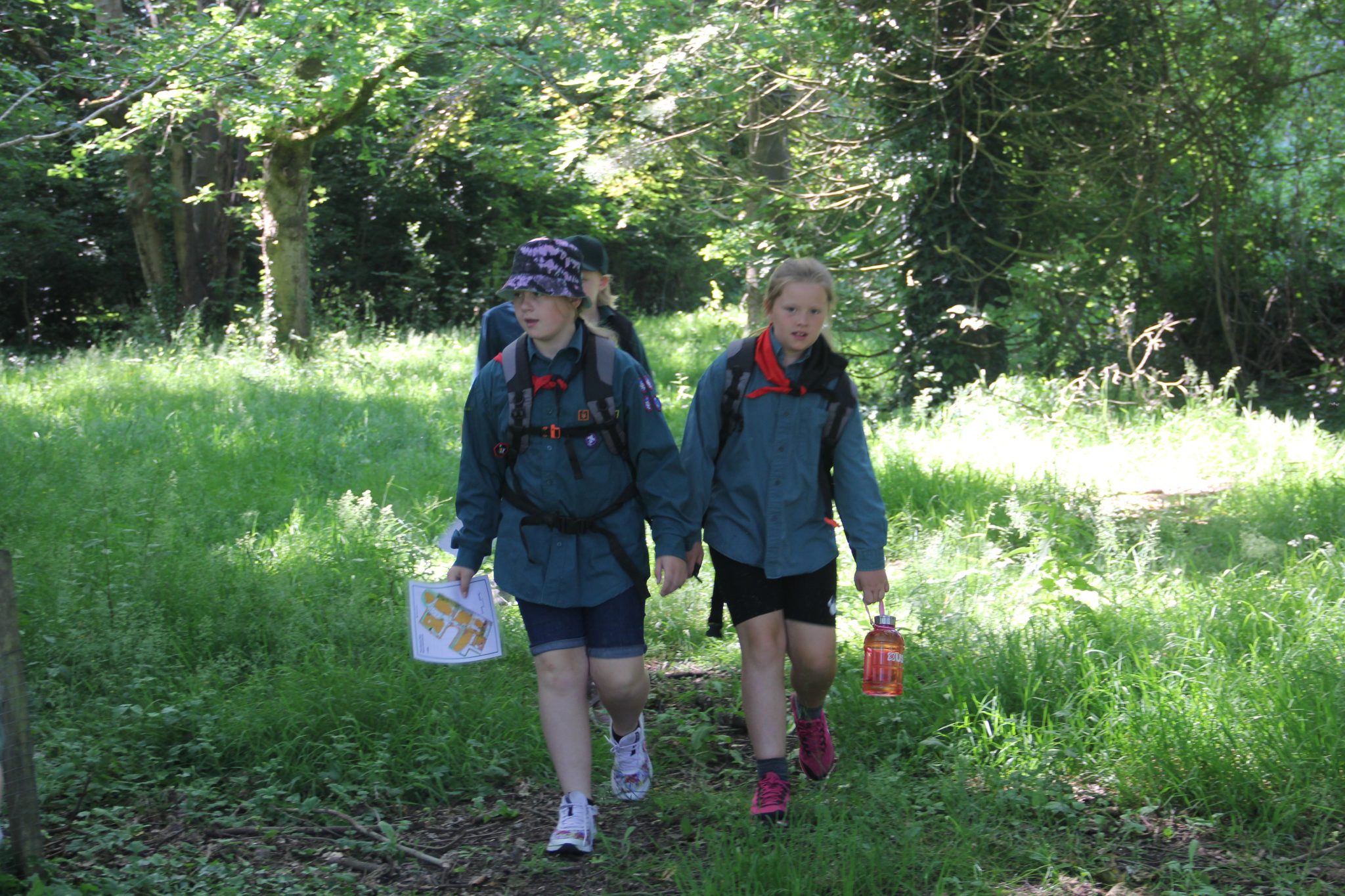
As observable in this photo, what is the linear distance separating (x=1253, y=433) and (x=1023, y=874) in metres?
6.78

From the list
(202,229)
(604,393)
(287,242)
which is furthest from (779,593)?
(202,229)

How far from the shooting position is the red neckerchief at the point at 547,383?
11.8ft

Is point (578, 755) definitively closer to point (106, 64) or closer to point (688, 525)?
point (688, 525)

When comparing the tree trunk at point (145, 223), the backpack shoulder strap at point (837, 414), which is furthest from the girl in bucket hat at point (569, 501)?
the tree trunk at point (145, 223)

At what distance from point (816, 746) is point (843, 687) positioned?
2.42 feet

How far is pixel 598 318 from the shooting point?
177 inches

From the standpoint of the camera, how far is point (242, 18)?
12.2m

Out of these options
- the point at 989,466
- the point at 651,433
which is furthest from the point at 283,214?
the point at 651,433

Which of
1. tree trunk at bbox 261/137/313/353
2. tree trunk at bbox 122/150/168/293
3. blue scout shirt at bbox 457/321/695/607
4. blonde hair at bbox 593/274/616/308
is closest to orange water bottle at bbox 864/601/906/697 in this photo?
blue scout shirt at bbox 457/321/695/607

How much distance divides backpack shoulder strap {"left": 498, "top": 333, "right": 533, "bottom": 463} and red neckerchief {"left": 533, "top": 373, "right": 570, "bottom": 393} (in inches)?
0.6

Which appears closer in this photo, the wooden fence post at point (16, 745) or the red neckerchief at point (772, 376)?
the wooden fence post at point (16, 745)

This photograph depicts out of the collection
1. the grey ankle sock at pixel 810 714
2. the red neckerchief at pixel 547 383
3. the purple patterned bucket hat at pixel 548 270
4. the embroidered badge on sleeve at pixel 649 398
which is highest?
the purple patterned bucket hat at pixel 548 270

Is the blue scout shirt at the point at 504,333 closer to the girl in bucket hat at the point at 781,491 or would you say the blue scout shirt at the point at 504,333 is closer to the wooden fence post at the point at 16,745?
the girl in bucket hat at the point at 781,491

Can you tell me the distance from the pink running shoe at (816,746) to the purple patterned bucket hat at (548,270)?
5.39 ft
